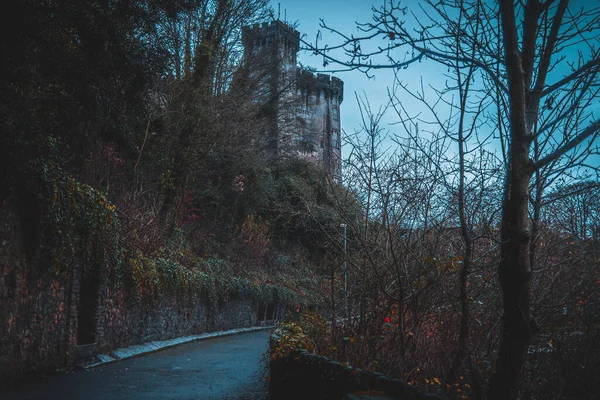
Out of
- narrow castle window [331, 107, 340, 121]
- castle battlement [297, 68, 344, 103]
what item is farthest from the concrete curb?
narrow castle window [331, 107, 340, 121]

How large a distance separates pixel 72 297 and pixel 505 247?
10393mm

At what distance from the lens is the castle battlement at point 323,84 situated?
51.1m

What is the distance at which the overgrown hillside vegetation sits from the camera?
28.2 ft

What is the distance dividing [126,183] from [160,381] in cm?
1124

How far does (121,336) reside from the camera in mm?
14250

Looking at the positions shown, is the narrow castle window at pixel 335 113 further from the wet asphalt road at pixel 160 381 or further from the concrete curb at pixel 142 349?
the wet asphalt road at pixel 160 381

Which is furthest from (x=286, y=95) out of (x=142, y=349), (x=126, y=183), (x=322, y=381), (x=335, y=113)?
(x=322, y=381)

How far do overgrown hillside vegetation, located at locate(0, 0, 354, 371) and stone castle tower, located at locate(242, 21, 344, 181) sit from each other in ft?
7.55

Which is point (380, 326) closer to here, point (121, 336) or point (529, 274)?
point (529, 274)

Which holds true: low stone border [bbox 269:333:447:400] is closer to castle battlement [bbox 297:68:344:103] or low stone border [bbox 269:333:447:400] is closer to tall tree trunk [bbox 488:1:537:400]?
tall tree trunk [bbox 488:1:537:400]

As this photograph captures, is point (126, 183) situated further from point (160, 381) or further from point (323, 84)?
point (323, 84)

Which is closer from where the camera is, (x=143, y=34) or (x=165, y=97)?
(x=143, y=34)

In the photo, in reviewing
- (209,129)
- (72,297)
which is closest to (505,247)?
(72,297)

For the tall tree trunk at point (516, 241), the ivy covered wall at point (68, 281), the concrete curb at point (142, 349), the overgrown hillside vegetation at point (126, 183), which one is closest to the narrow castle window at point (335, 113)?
the overgrown hillside vegetation at point (126, 183)
